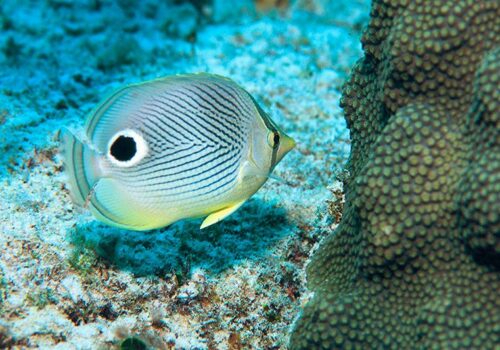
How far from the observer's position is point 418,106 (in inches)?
100

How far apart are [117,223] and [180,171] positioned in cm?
47

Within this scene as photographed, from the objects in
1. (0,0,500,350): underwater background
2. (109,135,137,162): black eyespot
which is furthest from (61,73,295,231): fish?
(0,0,500,350): underwater background

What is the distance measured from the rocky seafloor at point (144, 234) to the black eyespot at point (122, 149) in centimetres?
93

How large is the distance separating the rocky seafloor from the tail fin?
0.74 meters

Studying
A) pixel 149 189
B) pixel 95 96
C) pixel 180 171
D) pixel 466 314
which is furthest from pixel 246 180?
pixel 95 96

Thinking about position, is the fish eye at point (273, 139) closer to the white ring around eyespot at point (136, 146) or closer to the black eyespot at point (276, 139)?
the black eyespot at point (276, 139)

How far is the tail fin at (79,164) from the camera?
2.55 meters

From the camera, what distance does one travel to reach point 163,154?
2619mm

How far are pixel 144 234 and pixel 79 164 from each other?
105 centimetres

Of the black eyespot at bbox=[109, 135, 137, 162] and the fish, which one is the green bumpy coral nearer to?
the fish

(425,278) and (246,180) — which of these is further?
(246,180)

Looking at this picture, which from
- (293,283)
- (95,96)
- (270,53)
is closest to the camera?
(293,283)

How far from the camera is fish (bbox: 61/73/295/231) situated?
2.58 m

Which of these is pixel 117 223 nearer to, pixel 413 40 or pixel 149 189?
pixel 149 189
